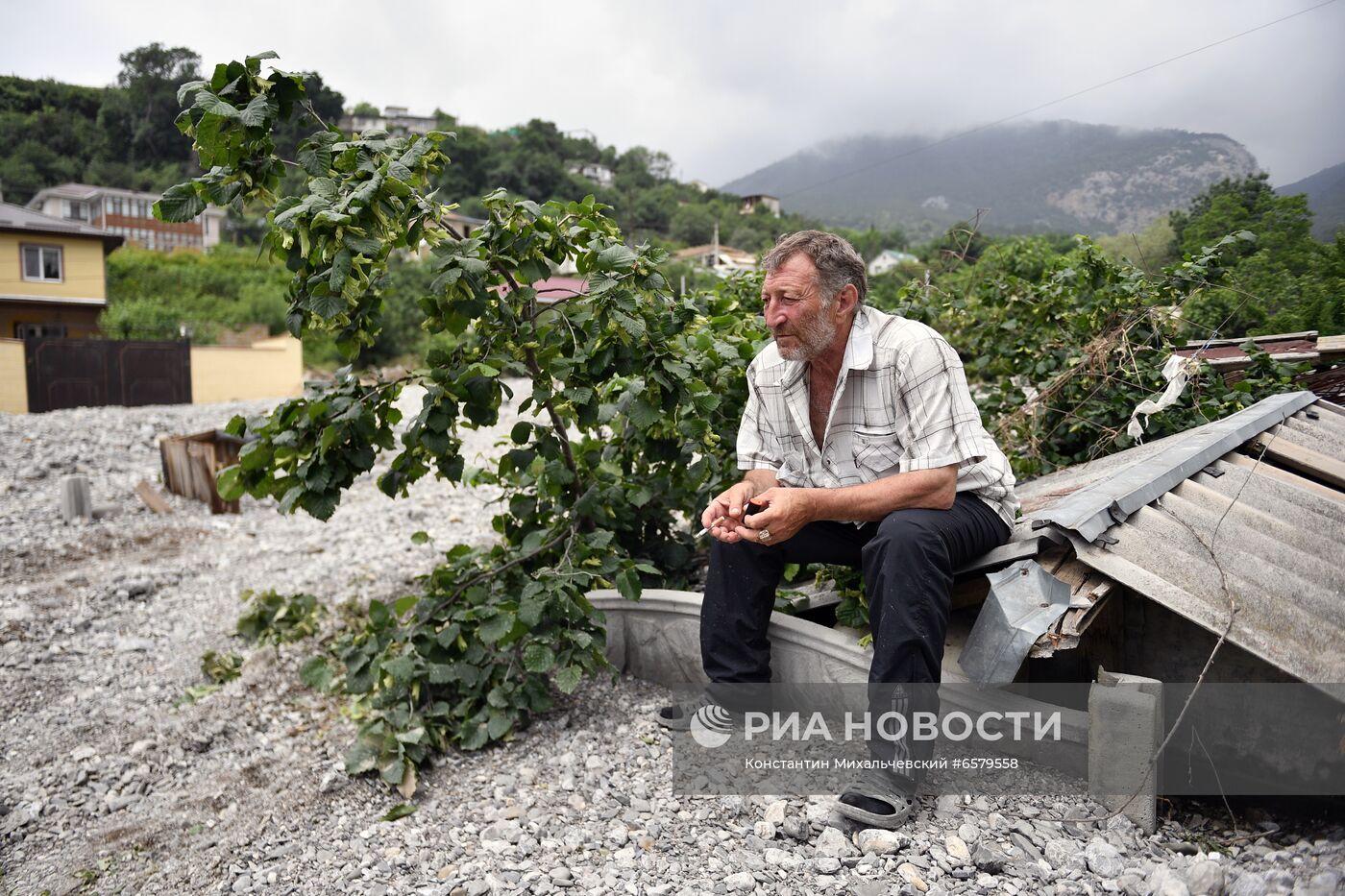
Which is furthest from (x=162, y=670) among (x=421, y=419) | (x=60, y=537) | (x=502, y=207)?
(x=60, y=537)

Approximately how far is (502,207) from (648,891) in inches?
87.2

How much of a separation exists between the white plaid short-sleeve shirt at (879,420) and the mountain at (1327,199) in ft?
7.39

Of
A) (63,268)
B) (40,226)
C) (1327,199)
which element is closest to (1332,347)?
(1327,199)

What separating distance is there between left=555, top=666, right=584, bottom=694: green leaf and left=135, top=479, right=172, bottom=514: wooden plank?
23.7 feet

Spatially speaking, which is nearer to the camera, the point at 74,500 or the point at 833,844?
the point at 833,844

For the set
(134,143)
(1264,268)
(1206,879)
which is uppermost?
(134,143)

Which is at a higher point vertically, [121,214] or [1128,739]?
[121,214]

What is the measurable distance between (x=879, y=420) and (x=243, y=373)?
22699 millimetres

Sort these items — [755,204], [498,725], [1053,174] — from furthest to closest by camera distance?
[755,204]
[1053,174]
[498,725]

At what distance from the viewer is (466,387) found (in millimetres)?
3041

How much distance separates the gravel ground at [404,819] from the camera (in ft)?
6.80

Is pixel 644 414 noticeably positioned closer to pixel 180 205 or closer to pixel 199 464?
pixel 180 205

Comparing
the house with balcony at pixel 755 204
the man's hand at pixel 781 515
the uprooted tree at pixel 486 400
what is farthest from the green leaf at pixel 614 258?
the house with balcony at pixel 755 204

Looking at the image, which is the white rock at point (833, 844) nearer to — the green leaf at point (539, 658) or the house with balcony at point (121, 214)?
the green leaf at point (539, 658)
